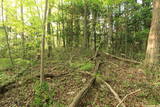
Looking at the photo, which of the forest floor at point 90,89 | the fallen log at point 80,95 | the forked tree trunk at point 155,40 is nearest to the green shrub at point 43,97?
the forest floor at point 90,89

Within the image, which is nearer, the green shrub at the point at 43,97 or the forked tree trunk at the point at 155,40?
the green shrub at the point at 43,97

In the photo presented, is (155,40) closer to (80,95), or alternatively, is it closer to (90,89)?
(90,89)

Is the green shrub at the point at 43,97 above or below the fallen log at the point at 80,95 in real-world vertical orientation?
below

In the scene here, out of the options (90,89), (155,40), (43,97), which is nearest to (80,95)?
(90,89)

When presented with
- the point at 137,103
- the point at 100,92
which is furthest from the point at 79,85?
the point at 137,103

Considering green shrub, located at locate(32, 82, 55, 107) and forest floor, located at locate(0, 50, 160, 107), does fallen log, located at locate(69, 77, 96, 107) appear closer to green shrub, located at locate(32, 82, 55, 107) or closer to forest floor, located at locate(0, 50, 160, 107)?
forest floor, located at locate(0, 50, 160, 107)

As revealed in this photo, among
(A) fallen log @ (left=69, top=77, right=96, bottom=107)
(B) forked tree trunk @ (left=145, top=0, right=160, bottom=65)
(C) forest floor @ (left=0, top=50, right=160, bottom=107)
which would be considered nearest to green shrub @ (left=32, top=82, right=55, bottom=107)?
(C) forest floor @ (left=0, top=50, right=160, bottom=107)

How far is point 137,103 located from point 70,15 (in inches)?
459

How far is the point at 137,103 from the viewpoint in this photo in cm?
373

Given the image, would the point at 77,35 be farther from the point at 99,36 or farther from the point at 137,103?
the point at 137,103

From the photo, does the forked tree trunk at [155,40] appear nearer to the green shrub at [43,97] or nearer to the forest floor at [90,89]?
the forest floor at [90,89]

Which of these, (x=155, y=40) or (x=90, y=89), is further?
(x=155, y=40)

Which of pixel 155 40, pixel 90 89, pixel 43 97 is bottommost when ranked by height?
pixel 43 97

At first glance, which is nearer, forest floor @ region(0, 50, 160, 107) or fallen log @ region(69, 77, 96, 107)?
fallen log @ region(69, 77, 96, 107)
